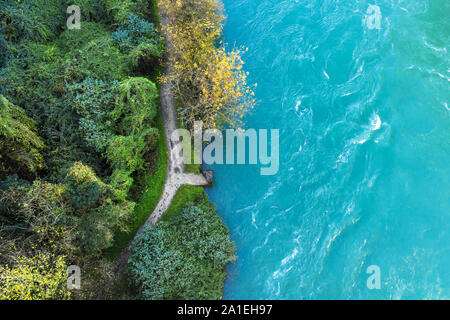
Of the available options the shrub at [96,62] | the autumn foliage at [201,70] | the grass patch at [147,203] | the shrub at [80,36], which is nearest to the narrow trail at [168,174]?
the grass patch at [147,203]

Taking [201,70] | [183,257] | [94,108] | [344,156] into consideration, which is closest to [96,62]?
[94,108]

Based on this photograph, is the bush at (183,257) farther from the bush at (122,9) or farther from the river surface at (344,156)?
the bush at (122,9)

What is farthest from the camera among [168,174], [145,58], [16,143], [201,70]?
[145,58]

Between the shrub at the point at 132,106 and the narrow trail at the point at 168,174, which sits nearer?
the narrow trail at the point at 168,174

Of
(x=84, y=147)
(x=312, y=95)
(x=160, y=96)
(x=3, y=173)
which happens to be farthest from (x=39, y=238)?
(x=312, y=95)

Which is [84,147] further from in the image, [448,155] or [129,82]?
[448,155]

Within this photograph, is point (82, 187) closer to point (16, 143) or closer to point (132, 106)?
point (16, 143)
